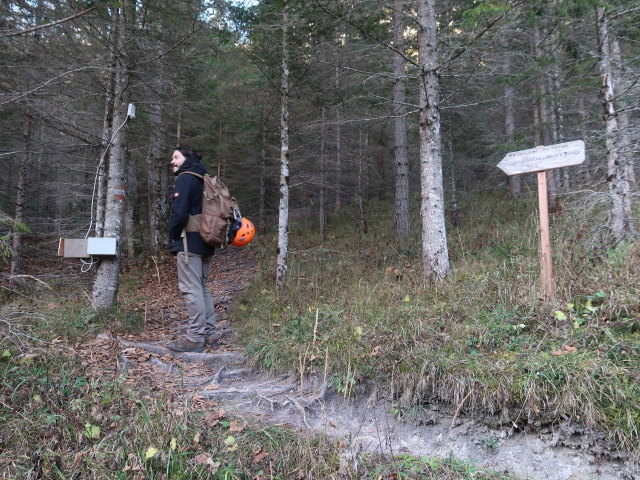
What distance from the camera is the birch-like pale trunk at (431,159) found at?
5.78 m

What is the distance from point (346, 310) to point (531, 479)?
2713 mm

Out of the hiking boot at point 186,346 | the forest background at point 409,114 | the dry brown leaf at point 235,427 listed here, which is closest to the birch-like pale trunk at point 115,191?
the forest background at point 409,114

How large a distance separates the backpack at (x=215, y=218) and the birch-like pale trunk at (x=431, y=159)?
2842 mm

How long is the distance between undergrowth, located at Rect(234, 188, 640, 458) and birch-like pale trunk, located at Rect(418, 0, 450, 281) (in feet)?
1.13

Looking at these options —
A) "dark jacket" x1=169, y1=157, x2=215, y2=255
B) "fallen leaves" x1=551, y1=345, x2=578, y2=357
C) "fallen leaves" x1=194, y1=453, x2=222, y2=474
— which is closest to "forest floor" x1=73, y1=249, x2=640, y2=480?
"fallen leaves" x1=194, y1=453, x2=222, y2=474

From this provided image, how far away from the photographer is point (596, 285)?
13.9 ft

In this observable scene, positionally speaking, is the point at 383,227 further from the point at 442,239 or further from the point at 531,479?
the point at 531,479

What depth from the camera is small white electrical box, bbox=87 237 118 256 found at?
580 centimetres

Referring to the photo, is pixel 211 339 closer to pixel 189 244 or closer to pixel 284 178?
pixel 189 244

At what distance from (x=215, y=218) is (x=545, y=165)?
4.02 m

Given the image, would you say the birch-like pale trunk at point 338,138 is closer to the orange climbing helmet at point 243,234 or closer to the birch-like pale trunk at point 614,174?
the orange climbing helmet at point 243,234

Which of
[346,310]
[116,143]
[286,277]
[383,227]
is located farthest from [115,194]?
[383,227]

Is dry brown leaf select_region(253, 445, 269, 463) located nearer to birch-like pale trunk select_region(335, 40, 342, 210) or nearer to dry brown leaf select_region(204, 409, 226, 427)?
dry brown leaf select_region(204, 409, 226, 427)

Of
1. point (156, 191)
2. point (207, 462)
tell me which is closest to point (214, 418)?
point (207, 462)
